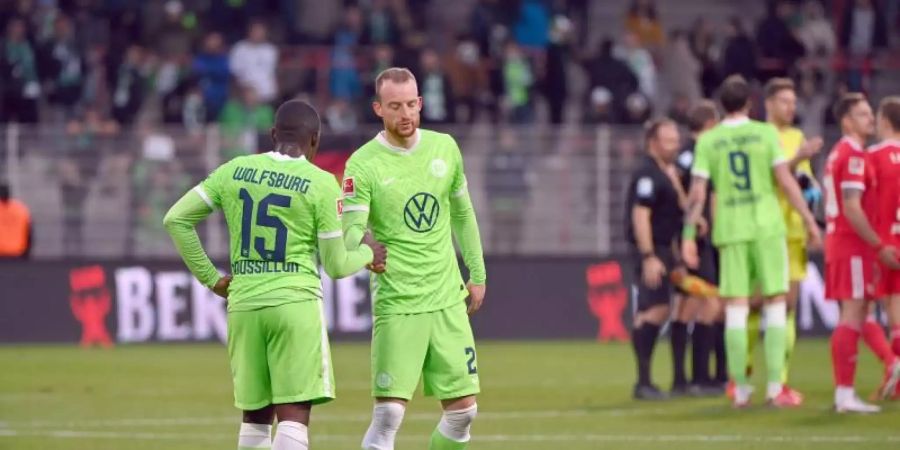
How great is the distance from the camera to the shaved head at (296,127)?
28.8ft

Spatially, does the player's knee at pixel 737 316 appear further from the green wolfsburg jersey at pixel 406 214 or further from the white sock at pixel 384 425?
the white sock at pixel 384 425

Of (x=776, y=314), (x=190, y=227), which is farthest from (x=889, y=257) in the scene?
(x=190, y=227)

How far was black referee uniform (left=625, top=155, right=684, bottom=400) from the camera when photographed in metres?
14.8

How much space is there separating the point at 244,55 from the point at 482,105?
3.49 m

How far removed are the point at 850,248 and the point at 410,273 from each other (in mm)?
5061

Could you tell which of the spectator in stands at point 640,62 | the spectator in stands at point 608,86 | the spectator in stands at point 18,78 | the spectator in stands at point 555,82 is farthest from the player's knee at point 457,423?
the spectator in stands at point 640,62

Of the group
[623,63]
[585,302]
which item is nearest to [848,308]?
[585,302]

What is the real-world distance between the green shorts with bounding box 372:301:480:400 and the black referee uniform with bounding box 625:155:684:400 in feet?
17.9

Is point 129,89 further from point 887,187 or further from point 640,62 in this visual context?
point 887,187

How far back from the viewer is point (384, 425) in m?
9.27

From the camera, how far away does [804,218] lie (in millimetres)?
13188

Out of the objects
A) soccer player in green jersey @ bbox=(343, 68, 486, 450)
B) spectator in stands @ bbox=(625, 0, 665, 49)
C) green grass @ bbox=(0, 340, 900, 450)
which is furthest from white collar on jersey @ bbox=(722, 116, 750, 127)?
spectator in stands @ bbox=(625, 0, 665, 49)

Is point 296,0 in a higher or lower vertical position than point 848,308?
higher

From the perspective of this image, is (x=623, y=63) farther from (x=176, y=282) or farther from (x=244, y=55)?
(x=176, y=282)
